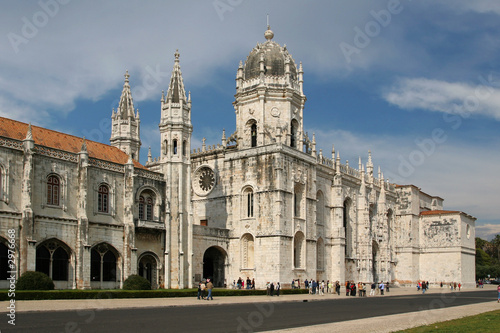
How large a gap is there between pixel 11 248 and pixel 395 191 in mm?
58874

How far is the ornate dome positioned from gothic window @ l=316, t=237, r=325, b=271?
18080mm

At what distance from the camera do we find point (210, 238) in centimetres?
5206

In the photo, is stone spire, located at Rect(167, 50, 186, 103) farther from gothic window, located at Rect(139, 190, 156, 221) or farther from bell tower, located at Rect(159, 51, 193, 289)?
gothic window, located at Rect(139, 190, 156, 221)

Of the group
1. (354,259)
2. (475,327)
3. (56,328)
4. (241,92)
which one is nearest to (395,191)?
(354,259)

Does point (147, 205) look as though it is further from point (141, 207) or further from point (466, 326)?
point (466, 326)

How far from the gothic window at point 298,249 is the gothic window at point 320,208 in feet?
19.3

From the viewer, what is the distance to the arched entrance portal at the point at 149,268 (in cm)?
4525

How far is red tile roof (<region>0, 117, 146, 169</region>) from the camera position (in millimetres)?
38719

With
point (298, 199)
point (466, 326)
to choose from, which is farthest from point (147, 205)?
point (466, 326)

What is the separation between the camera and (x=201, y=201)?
57906 millimetres

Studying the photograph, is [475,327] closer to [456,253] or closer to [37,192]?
[37,192]

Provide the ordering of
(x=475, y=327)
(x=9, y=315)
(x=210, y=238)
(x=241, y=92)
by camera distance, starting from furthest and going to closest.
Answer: (x=241, y=92), (x=210, y=238), (x=9, y=315), (x=475, y=327)

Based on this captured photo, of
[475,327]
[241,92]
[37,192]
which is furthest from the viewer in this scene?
[241,92]

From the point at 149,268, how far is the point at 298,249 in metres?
16.2
